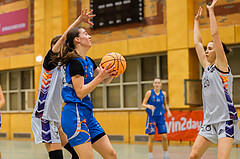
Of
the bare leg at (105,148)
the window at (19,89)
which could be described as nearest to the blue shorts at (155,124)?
the bare leg at (105,148)

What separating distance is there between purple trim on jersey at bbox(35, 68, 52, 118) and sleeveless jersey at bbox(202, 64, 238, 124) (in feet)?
7.30

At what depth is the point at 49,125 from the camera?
5414 millimetres

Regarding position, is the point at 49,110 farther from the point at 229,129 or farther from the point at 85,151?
the point at 229,129

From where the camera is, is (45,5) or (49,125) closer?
(49,125)

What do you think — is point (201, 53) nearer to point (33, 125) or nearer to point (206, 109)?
point (206, 109)

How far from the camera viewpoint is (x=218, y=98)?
15.8 ft

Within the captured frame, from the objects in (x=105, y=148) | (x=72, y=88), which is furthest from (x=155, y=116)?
(x=72, y=88)

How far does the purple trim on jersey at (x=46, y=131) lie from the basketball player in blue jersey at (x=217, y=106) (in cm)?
197

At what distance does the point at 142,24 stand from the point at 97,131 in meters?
11.7

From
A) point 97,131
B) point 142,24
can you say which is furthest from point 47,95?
point 142,24

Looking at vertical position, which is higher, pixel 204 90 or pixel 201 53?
pixel 201 53

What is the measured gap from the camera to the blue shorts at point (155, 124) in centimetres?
982

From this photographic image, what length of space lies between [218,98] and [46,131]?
239cm

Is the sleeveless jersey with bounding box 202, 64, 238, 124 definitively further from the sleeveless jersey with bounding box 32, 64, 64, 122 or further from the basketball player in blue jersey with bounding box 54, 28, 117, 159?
the sleeveless jersey with bounding box 32, 64, 64, 122
